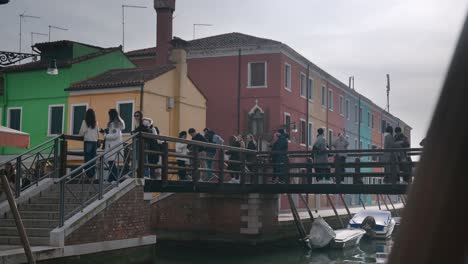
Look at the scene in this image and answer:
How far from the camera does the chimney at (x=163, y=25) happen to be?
28.5 meters

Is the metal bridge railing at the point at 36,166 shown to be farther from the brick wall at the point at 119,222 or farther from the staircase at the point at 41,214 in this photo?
the brick wall at the point at 119,222

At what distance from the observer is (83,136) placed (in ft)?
43.6

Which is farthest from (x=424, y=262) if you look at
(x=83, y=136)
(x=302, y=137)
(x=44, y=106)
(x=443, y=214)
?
(x=302, y=137)

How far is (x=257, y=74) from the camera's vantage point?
29438 mm

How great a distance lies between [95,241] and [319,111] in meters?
25.4

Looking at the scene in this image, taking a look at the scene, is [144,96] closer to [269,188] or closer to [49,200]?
[269,188]

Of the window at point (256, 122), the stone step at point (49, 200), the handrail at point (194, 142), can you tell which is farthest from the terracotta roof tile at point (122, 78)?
the stone step at point (49, 200)

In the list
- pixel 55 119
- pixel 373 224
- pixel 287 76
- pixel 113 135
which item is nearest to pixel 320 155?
pixel 113 135

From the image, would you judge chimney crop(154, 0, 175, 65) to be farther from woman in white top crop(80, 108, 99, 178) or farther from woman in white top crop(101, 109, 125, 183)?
woman in white top crop(80, 108, 99, 178)

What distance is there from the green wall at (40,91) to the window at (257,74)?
21.9 ft

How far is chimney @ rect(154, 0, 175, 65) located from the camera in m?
28.5

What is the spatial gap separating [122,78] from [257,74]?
6695mm

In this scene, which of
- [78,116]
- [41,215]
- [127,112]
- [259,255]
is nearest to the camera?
[41,215]

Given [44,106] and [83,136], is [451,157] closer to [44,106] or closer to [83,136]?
[83,136]
